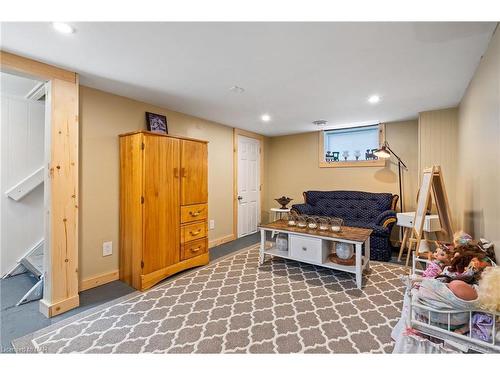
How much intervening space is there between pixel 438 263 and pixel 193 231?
2.51m

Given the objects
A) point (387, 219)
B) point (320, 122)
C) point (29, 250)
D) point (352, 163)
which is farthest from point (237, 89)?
point (29, 250)

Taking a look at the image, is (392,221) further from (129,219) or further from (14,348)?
(14,348)

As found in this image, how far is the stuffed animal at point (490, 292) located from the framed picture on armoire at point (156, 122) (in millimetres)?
3305

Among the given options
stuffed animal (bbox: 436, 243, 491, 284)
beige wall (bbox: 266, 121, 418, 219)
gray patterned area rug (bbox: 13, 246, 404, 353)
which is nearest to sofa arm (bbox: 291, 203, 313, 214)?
beige wall (bbox: 266, 121, 418, 219)

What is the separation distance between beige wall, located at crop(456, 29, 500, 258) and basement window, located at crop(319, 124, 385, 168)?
4.92 ft

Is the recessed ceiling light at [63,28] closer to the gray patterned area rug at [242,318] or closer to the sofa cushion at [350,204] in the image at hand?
the gray patterned area rug at [242,318]

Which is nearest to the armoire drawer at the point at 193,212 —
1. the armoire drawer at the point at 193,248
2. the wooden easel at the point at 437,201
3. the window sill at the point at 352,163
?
the armoire drawer at the point at 193,248

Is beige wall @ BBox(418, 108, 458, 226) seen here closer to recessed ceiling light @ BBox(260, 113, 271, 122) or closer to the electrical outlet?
recessed ceiling light @ BBox(260, 113, 271, 122)

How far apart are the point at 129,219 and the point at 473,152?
3.62 m

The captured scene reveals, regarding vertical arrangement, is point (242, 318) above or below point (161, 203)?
below

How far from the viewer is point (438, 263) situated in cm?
173

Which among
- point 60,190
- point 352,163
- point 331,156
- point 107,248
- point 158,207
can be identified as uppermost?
point 331,156

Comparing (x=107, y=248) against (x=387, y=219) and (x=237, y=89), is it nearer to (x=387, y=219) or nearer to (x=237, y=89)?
(x=237, y=89)
